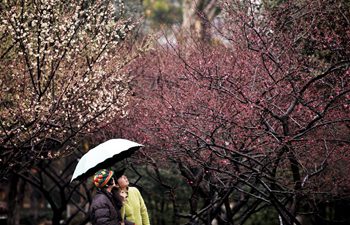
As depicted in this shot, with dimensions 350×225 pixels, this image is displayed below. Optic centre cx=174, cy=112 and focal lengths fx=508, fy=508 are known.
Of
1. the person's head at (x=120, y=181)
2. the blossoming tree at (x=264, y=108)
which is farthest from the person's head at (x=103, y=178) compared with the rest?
the blossoming tree at (x=264, y=108)

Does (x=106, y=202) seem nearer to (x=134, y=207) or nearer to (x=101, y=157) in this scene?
(x=101, y=157)

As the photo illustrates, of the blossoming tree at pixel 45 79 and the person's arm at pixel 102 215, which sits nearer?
the person's arm at pixel 102 215

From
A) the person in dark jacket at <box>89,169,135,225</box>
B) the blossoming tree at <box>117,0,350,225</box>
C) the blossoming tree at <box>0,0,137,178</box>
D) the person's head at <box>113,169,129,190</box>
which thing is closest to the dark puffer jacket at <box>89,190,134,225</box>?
the person in dark jacket at <box>89,169,135,225</box>

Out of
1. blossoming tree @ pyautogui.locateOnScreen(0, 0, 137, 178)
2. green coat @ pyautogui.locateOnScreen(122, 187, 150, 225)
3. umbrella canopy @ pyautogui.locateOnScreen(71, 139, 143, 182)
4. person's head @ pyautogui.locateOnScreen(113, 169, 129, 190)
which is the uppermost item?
blossoming tree @ pyautogui.locateOnScreen(0, 0, 137, 178)

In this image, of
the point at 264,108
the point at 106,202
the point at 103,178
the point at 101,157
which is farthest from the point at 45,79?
the point at 264,108

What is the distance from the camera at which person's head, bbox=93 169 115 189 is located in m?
5.26

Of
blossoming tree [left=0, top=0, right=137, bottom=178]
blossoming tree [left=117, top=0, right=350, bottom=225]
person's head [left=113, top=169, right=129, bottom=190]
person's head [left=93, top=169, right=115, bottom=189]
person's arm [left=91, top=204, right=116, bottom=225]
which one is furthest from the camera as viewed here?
blossoming tree [left=0, top=0, right=137, bottom=178]

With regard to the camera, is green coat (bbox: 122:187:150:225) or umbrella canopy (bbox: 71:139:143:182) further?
green coat (bbox: 122:187:150:225)

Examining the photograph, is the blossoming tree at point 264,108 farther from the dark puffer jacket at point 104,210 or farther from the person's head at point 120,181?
the dark puffer jacket at point 104,210

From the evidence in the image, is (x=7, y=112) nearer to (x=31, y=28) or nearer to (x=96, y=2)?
(x=31, y=28)

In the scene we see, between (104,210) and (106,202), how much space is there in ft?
0.29

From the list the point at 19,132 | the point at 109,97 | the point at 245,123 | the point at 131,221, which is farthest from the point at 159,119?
the point at 131,221

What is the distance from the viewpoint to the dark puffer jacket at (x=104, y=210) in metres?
5.15

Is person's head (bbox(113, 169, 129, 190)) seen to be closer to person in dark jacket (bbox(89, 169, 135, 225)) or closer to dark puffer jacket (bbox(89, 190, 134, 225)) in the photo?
person in dark jacket (bbox(89, 169, 135, 225))
